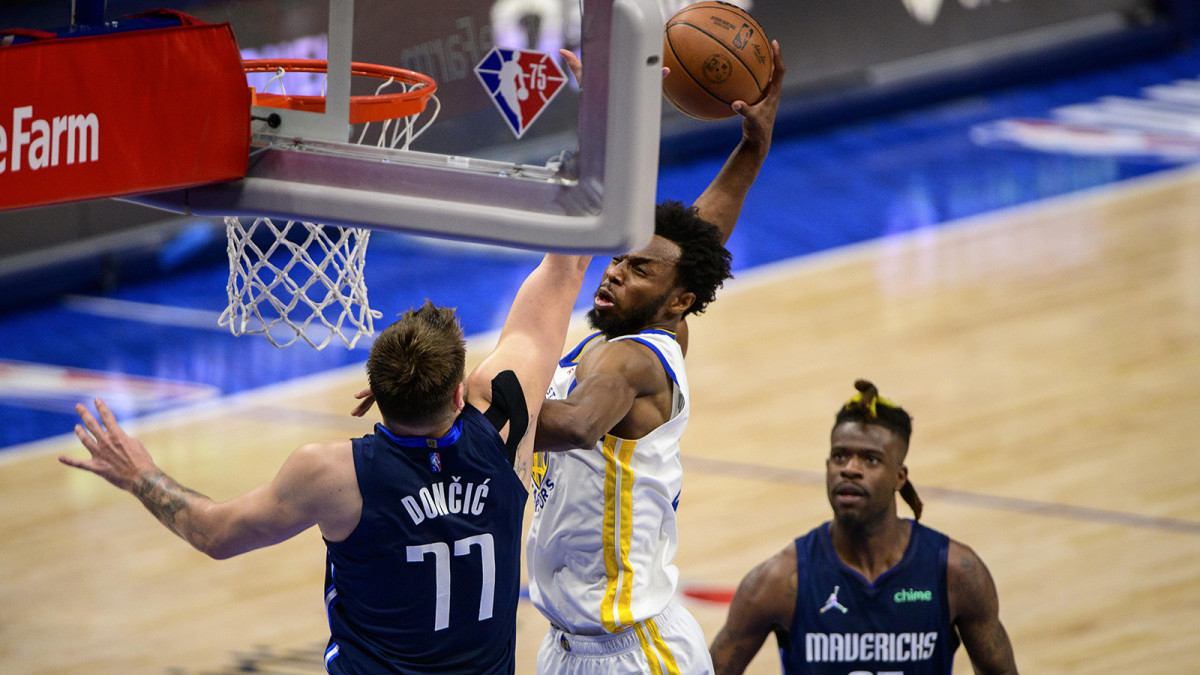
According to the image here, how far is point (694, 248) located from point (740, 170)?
0.47 metres

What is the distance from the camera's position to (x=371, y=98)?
360cm

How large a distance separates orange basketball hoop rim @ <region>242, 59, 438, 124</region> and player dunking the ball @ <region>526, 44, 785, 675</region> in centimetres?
82

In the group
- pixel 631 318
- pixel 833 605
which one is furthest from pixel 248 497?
pixel 833 605

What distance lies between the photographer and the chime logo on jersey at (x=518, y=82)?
11.7ft

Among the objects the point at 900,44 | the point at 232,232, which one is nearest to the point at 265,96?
the point at 232,232

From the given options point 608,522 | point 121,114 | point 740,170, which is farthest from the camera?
point 740,170

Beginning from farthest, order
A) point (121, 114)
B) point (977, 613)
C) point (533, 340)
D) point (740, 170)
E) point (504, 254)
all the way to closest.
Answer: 1. point (504, 254)
2. point (740, 170)
3. point (977, 613)
4. point (533, 340)
5. point (121, 114)

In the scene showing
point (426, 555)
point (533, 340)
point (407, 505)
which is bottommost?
point (426, 555)

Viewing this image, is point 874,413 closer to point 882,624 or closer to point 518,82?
point 882,624

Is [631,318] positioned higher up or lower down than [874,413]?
higher up

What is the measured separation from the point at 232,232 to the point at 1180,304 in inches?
289

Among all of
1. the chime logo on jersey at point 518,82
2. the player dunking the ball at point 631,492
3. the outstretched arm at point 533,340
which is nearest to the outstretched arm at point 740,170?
the player dunking the ball at point 631,492

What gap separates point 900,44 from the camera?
45.0 feet

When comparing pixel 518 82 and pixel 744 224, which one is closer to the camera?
pixel 518 82
